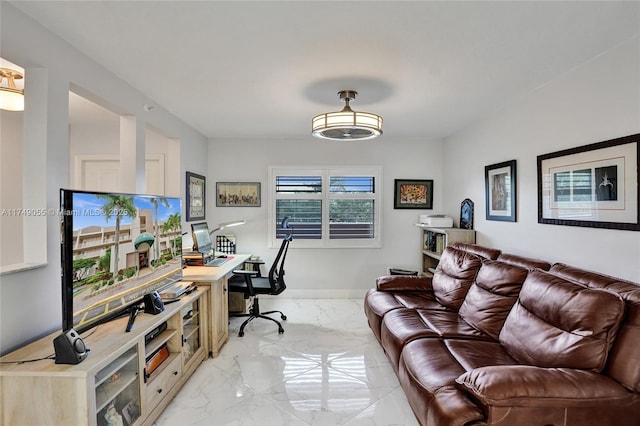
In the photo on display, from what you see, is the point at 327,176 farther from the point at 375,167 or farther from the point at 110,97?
the point at 110,97

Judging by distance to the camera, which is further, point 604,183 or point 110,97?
point 110,97

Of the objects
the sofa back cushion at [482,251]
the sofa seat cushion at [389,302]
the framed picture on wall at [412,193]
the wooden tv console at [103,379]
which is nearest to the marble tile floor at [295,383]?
the wooden tv console at [103,379]

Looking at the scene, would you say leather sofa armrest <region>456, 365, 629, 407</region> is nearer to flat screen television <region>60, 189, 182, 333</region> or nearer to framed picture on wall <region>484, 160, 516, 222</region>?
framed picture on wall <region>484, 160, 516, 222</region>

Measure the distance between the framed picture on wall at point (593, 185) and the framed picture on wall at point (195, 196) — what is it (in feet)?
12.0

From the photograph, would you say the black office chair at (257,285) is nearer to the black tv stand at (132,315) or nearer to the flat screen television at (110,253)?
the flat screen television at (110,253)

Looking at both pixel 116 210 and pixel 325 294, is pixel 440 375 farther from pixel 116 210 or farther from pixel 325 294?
pixel 325 294

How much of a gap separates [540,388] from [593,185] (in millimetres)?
1503

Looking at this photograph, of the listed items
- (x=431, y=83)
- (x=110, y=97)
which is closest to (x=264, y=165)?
(x=110, y=97)

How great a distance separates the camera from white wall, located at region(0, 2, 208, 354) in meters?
1.53

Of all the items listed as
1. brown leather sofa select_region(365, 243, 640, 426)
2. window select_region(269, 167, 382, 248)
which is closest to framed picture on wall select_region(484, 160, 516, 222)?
brown leather sofa select_region(365, 243, 640, 426)

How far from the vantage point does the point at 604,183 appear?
2.03 m

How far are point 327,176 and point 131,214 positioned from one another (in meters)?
2.96

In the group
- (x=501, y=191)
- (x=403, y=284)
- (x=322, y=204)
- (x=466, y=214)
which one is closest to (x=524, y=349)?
(x=403, y=284)

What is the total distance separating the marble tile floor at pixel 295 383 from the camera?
2029 millimetres
